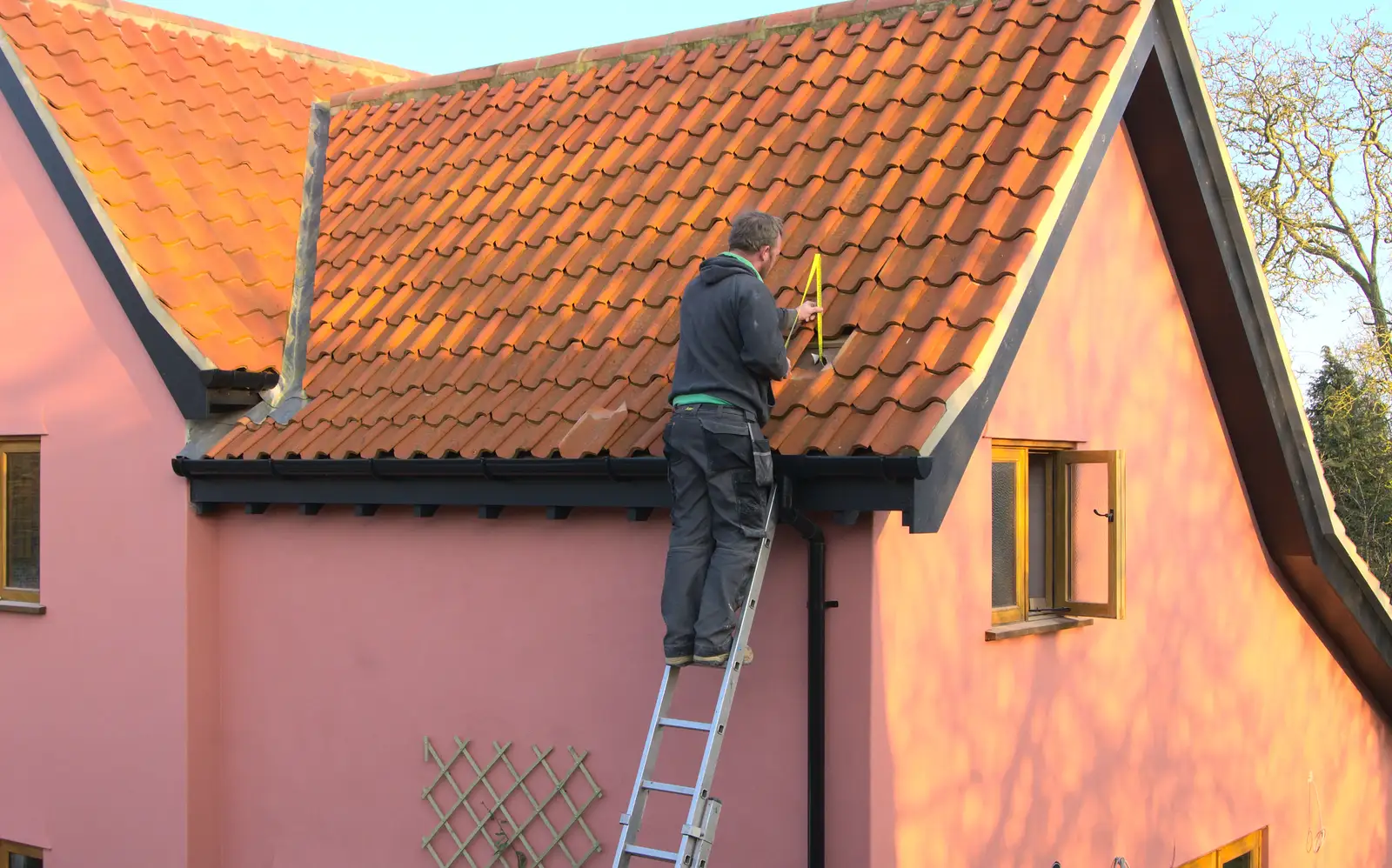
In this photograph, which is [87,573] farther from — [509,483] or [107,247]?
[509,483]

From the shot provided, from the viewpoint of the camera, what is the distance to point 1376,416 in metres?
23.0

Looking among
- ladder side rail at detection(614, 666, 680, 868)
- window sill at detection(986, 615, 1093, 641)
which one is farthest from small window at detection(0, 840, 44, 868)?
window sill at detection(986, 615, 1093, 641)

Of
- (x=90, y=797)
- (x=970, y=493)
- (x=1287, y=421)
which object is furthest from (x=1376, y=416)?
(x=90, y=797)

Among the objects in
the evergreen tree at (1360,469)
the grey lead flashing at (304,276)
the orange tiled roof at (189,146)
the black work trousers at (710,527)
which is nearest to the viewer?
the black work trousers at (710,527)

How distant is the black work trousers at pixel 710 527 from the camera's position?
5.73 metres

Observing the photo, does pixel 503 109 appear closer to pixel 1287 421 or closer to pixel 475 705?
pixel 475 705

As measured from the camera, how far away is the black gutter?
5934 millimetres

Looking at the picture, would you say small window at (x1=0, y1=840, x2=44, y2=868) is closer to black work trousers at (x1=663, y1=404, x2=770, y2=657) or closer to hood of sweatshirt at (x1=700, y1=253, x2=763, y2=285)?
black work trousers at (x1=663, y1=404, x2=770, y2=657)

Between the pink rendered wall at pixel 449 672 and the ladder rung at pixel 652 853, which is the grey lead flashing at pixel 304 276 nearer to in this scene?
the pink rendered wall at pixel 449 672

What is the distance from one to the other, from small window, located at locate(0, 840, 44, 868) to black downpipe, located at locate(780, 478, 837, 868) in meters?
5.82

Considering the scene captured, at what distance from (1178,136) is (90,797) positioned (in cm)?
773

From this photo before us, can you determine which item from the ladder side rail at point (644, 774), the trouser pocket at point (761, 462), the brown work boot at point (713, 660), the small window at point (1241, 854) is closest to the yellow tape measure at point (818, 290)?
the trouser pocket at point (761, 462)

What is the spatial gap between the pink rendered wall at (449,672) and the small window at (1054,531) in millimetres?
1523

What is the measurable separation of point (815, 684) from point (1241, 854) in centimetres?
474
